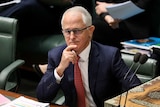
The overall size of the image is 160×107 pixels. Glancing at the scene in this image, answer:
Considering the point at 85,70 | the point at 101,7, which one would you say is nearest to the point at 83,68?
the point at 85,70

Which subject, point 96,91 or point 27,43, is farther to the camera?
point 27,43

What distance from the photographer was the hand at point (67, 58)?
1956mm

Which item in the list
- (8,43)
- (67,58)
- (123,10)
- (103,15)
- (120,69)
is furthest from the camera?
(103,15)

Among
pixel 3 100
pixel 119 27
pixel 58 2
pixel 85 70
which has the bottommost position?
pixel 3 100

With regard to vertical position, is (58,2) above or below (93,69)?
above

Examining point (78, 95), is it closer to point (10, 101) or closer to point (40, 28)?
point (10, 101)

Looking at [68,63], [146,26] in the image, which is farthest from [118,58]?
[146,26]

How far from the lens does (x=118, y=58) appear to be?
211cm

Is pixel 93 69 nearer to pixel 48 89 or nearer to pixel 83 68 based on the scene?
pixel 83 68

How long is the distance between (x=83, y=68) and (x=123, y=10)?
0.99 m

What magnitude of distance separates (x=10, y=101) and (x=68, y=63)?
0.37 meters

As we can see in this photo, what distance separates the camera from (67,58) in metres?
1.96

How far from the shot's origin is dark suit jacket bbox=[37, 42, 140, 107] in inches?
80.7

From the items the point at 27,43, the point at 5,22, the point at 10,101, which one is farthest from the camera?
the point at 27,43
